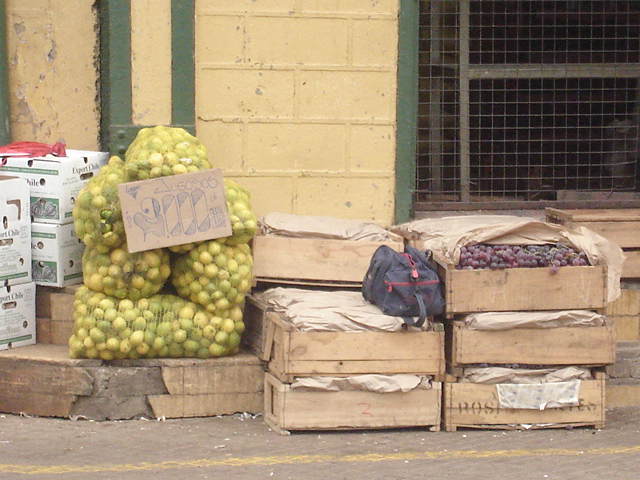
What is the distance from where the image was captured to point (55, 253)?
323 inches

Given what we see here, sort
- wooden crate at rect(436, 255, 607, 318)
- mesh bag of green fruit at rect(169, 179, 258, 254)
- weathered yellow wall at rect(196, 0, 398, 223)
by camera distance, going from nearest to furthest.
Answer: wooden crate at rect(436, 255, 607, 318) → mesh bag of green fruit at rect(169, 179, 258, 254) → weathered yellow wall at rect(196, 0, 398, 223)

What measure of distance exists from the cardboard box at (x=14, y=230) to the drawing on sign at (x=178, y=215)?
90cm

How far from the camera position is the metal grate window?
9219mm

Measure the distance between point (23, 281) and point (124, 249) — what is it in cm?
87

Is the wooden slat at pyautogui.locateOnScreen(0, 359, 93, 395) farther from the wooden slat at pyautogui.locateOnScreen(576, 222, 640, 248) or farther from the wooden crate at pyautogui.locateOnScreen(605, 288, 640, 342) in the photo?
the wooden crate at pyautogui.locateOnScreen(605, 288, 640, 342)

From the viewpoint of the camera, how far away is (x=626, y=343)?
8.63m

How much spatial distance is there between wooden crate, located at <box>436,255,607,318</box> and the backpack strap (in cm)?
25

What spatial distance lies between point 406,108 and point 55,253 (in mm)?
2627

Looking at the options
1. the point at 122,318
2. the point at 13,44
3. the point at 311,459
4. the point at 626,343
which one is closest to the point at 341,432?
the point at 311,459

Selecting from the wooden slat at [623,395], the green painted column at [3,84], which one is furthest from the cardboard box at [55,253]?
the wooden slat at [623,395]

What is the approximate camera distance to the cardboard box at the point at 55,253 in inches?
322

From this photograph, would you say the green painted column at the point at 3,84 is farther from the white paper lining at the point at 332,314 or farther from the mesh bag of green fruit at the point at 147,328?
the white paper lining at the point at 332,314

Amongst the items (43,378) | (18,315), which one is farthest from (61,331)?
(43,378)

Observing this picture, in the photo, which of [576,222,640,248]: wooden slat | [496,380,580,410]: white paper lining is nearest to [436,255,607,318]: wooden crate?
[496,380,580,410]: white paper lining
